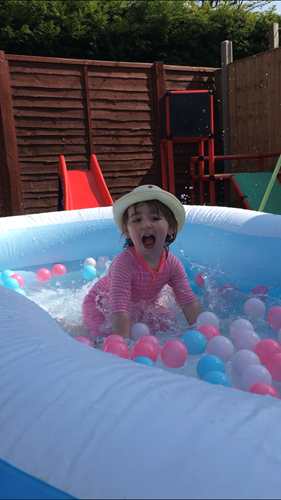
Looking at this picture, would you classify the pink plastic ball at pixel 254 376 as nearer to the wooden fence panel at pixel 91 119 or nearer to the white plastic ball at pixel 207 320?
the white plastic ball at pixel 207 320

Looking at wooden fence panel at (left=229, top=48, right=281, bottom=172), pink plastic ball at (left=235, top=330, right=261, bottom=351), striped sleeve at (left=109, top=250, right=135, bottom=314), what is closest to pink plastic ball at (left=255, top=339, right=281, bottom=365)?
pink plastic ball at (left=235, top=330, right=261, bottom=351)

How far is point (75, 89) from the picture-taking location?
6551 mm

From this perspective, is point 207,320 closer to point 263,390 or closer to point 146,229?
point 146,229

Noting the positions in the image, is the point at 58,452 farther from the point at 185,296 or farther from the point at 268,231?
the point at 268,231

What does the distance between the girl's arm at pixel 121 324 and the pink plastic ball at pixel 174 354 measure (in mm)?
379

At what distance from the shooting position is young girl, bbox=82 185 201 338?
6.87 ft

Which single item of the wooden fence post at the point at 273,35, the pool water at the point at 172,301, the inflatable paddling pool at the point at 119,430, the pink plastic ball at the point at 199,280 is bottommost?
the pool water at the point at 172,301

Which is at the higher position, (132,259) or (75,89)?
(75,89)

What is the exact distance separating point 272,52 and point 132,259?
5.45 m

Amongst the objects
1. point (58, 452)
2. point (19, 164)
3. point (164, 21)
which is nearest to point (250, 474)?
point (58, 452)

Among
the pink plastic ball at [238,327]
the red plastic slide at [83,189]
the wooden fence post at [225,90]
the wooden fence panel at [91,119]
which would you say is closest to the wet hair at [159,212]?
→ the pink plastic ball at [238,327]

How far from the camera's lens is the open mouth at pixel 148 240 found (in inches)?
81.3

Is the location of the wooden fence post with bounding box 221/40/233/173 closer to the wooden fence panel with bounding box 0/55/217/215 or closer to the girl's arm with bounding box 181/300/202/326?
the wooden fence panel with bounding box 0/55/217/215

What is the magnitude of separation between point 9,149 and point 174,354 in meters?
5.29
